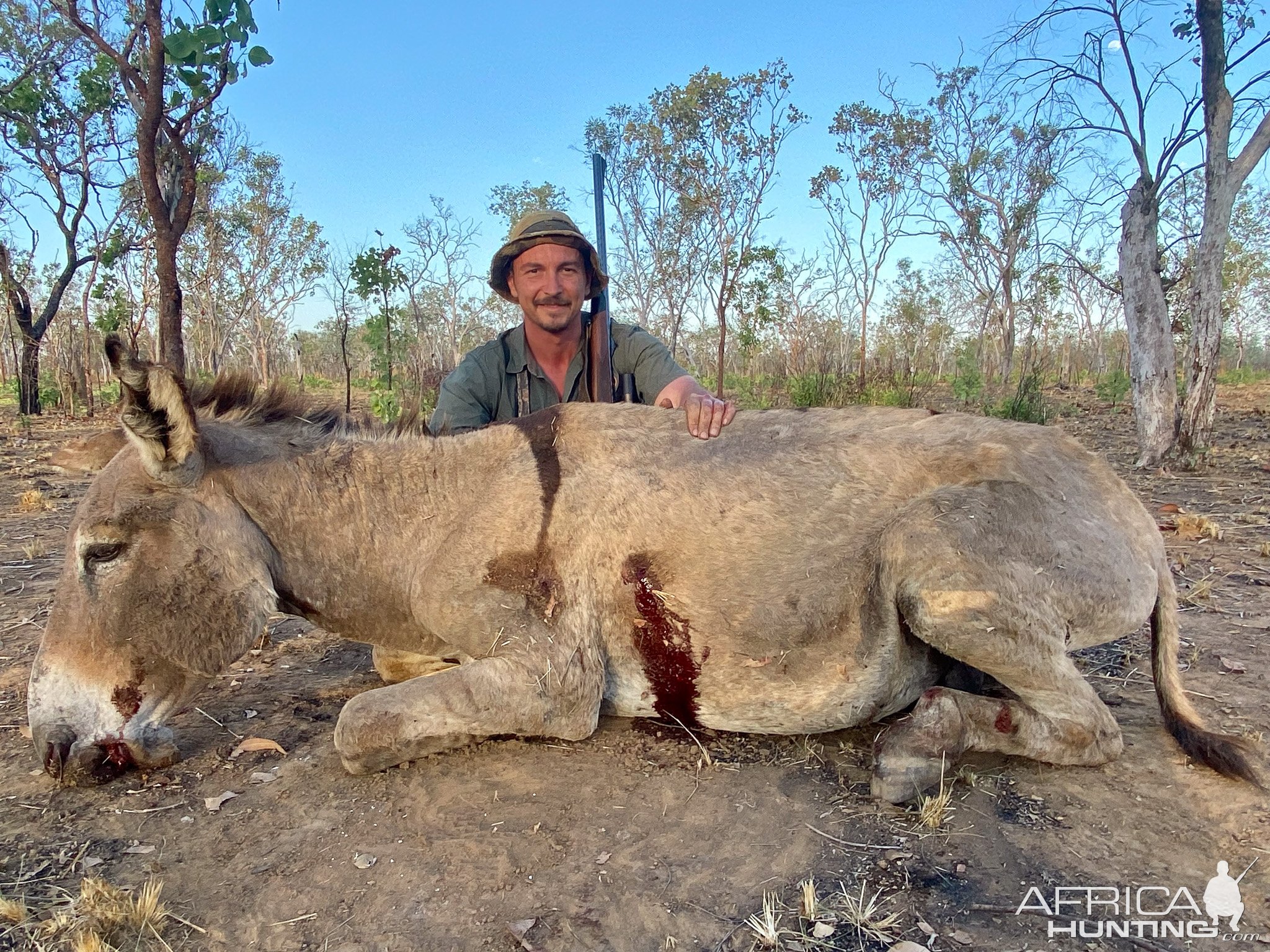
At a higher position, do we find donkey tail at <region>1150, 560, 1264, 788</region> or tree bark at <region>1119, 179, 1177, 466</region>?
tree bark at <region>1119, 179, 1177, 466</region>

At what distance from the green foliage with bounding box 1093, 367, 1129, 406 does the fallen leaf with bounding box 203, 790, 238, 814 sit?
79.3 feet

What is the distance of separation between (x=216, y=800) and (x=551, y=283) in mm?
3549

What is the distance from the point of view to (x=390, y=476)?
3.42m

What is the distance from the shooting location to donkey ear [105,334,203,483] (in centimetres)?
255

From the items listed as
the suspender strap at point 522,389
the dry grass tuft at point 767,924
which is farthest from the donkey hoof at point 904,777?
the suspender strap at point 522,389

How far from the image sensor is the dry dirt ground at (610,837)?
2.18m

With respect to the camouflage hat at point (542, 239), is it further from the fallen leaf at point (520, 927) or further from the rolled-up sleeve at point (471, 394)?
the fallen leaf at point (520, 927)

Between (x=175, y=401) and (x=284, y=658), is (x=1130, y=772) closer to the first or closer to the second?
(x=175, y=401)

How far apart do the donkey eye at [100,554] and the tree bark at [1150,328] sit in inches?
479

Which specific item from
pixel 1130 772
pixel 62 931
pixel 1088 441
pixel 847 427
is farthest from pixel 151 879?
pixel 1088 441

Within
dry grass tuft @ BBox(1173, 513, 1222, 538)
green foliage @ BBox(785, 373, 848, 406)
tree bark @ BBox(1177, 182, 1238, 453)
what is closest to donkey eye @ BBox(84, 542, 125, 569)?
dry grass tuft @ BBox(1173, 513, 1222, 538)

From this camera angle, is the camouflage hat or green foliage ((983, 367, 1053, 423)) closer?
the camouflage hat

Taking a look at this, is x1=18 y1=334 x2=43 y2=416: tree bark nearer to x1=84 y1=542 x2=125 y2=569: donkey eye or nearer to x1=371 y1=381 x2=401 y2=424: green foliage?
x1=371 y1=381 x2=401 y2=424: green foliage

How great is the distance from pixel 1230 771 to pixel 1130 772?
1.10 feet
